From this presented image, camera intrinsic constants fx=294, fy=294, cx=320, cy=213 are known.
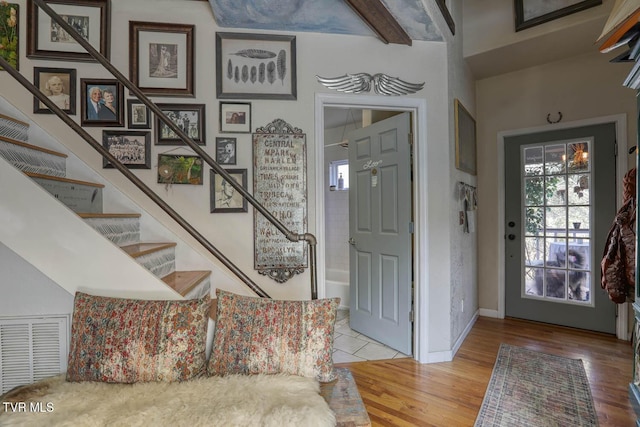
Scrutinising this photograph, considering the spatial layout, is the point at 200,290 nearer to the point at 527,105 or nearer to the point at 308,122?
the point at 308,122

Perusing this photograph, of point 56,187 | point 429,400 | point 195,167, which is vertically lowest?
point 429,400

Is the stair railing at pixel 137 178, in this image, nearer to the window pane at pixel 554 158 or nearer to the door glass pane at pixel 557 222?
the door glass pane at pixel 557 222

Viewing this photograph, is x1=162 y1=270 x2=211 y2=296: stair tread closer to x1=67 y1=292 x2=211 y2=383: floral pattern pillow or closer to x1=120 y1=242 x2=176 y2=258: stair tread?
x1=120 y1=242 x2=176 y2=258: stair tread

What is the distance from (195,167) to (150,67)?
0.81 metres

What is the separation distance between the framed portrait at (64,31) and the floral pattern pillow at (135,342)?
1.89m

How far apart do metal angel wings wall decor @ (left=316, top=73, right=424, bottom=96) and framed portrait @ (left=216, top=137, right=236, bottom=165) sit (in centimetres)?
86

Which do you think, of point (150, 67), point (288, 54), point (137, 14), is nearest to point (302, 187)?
point (288, 54)

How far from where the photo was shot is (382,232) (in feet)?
8.94

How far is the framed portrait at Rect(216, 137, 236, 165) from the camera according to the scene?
222 centimetres

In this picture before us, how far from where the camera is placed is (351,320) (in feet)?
10.1

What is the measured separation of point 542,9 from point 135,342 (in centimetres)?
370

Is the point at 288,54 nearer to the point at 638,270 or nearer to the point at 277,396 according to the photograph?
the point at 277,396

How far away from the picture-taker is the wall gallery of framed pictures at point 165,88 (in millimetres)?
2113

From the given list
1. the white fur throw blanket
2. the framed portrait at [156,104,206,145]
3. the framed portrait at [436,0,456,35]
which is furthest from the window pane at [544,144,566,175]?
the framed portrait at [156,104,206,145]
